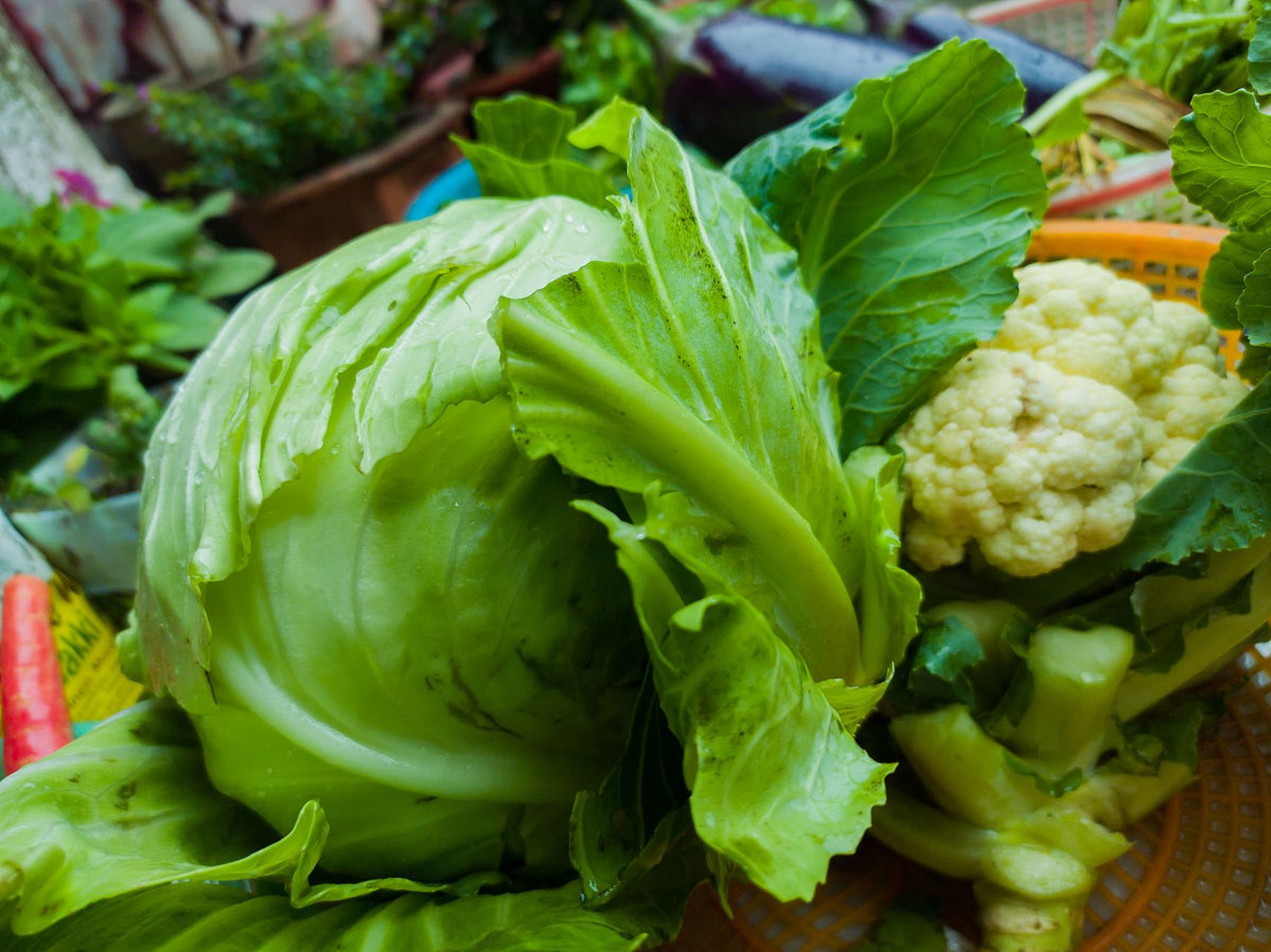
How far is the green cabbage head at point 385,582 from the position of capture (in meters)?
0.66

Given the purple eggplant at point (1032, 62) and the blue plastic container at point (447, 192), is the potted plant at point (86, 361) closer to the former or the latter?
the blue plastic container at point (447, 192)

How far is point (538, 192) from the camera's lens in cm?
102

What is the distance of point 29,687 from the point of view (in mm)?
917

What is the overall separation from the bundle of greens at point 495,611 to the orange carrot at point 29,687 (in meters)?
0.12

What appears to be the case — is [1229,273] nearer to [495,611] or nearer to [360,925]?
[495,611]

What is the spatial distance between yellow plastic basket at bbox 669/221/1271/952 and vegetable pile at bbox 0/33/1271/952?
82mm

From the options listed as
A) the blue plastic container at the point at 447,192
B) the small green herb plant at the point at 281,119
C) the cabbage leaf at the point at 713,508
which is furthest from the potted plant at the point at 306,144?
the cabbage leaf at the point at 713,508

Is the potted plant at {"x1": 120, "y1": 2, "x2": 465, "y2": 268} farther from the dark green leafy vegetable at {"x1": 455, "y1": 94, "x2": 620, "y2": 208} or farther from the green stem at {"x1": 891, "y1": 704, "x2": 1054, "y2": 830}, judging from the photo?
the green stem at {"x1": 891, "y1": 704, "x2": 1054, "y2": 830}

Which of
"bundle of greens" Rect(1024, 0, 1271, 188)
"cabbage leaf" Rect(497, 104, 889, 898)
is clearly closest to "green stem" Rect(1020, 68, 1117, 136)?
"bundle of greens" Rect(1024, 0, 1271, 188)

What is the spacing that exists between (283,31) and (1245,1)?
2254mm

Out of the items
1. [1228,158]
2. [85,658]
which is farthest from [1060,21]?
[85,658]

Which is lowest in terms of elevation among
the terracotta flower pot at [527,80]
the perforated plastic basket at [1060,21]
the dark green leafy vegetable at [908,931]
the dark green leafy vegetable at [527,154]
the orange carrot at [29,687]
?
the dark green leafy vegetable at [908,931]

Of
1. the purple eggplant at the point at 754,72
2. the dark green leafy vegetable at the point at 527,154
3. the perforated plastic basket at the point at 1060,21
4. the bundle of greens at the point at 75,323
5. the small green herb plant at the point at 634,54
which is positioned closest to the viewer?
the dark green leafy vegetable at the point at 527,154

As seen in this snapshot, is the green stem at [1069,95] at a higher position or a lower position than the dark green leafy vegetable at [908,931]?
higher
